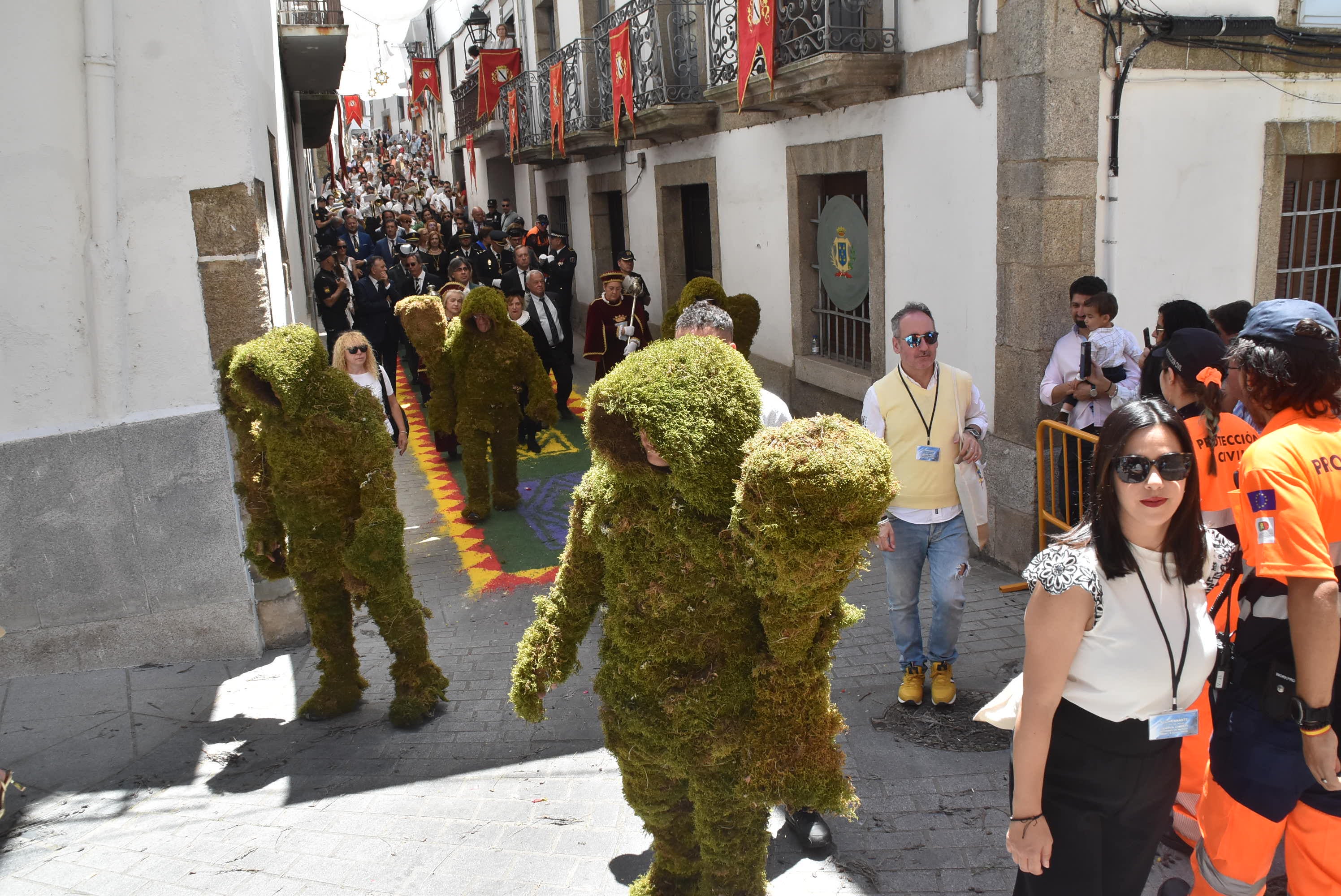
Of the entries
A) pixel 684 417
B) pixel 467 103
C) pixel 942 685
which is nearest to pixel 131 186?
pixel 684 417

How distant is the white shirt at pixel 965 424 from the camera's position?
466cm

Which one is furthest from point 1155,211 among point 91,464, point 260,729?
point 91,464

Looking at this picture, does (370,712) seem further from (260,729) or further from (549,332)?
(549,332)

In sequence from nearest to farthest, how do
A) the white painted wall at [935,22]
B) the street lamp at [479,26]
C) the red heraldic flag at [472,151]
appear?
the white painted wall at [935,22] → the street lamp at [479,26] → the red heraldic flag at [472,151]

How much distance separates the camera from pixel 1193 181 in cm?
648

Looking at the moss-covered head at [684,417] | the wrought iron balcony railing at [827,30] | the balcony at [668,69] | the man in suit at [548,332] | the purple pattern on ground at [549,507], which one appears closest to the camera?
the moss-covered head at [684,417]

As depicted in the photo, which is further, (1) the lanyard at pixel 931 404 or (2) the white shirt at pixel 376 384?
(2) the white shirt at pixel 376 384

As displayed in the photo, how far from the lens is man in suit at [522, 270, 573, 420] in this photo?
10.6 m

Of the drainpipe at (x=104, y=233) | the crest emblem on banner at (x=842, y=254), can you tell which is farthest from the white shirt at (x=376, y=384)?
the crest emblem on banner at (x=842, y=254)

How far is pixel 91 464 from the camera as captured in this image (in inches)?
215

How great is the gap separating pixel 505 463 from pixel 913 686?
4.58 metres

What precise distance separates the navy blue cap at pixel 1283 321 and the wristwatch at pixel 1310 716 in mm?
1055

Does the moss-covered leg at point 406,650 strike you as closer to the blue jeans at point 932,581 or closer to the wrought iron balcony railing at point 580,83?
the blue jeans at point 932,581

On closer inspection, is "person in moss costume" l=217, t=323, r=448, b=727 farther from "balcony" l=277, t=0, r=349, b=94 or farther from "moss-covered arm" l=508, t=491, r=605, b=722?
"balcony" l=277, t=0, r=349, b=94
